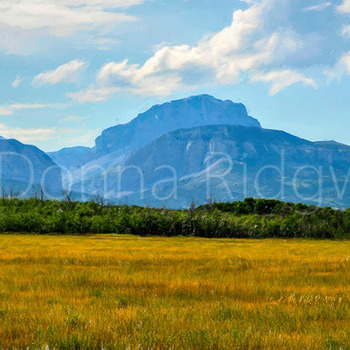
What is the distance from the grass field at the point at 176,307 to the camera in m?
4.36

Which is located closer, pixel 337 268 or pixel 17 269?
pixel 17 269

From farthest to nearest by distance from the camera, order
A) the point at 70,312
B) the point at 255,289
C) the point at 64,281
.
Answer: the point at 64,281 < the point at 255,289 < the point at 70,312

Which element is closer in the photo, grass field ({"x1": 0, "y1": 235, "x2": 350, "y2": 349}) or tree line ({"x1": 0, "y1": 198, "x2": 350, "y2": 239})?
grass field ({"x1": 0, "y1": 235, "x2": 350, "y2": 349})

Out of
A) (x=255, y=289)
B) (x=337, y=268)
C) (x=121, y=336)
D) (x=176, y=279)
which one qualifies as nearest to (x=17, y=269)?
(x=176, y=279)

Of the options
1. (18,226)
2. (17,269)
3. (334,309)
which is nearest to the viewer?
(334,309)

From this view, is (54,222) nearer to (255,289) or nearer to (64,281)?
(64,281)

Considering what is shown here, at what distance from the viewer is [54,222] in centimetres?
2759

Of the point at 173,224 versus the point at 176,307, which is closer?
the point at 176,307

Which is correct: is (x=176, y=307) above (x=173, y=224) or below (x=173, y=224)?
above

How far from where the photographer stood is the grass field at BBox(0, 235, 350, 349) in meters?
4.36

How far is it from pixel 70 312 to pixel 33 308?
0.61 meters

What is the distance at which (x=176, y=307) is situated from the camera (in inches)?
231

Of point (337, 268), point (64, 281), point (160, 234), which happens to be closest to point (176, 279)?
point (64, 281)

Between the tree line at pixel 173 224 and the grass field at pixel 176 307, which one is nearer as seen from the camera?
the grass field at pixel 176 307
